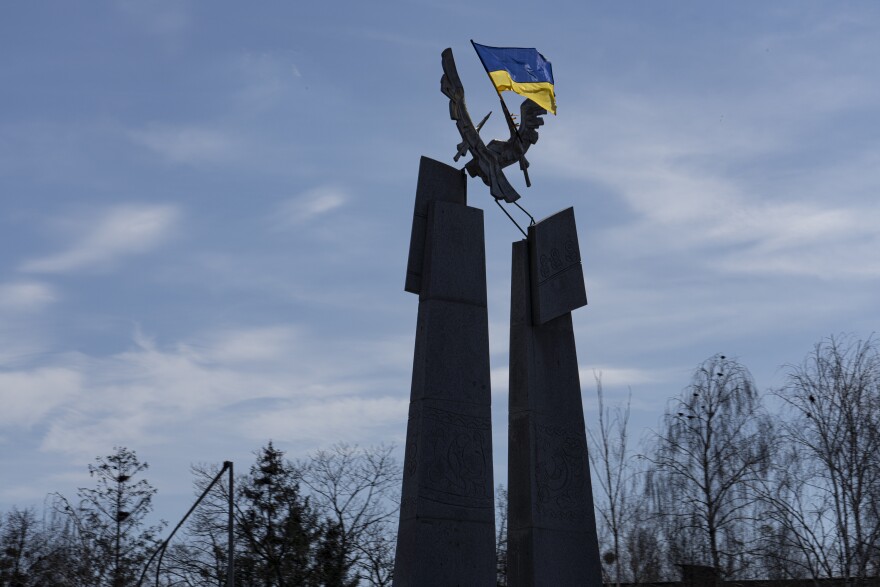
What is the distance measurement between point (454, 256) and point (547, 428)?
7.45ft

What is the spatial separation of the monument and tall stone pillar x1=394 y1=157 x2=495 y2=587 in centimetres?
1

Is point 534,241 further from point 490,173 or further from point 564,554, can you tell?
point 564,554

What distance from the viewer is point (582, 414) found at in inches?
540

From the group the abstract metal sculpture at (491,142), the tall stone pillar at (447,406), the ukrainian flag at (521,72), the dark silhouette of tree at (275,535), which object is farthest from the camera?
the dark silhouette of tree at (275,535)

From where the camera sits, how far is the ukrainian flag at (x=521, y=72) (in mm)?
14352

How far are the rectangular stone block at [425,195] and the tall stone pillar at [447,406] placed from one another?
12 millimetres

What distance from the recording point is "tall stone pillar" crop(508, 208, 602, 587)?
504 inches

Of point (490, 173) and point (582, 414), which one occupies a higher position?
point (490, 173)

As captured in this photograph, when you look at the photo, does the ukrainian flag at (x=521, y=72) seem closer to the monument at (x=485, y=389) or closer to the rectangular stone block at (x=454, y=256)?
the monument at (x=485, y=389)

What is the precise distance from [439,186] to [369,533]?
1586 cm

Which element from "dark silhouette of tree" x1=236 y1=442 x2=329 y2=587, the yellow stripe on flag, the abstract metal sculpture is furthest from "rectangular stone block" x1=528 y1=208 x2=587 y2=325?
"dark silhouette of tree" x1=236 y1=442 x2=329 y2=587

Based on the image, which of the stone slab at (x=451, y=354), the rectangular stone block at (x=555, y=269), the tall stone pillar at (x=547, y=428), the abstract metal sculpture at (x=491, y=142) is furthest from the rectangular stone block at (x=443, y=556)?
the abstract metal sculpture at (x=491, y=142)

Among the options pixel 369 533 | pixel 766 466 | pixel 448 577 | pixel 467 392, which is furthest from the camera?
pixel 369 533

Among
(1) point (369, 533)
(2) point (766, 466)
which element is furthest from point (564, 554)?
(1) point (369, 533)
